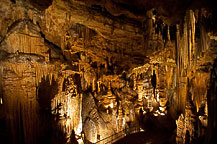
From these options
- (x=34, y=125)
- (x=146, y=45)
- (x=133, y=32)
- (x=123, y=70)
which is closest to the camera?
(x=34, y=125)

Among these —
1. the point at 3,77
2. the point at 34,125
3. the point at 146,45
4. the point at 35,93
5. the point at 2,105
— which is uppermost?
the point at 146,45

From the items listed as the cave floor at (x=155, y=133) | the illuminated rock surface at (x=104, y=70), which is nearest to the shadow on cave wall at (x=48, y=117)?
the illuminated rock surface at (x=104, y=70)

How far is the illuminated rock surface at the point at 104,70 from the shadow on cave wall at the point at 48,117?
0.14 feet

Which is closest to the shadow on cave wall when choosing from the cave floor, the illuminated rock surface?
the illuminated rock surface

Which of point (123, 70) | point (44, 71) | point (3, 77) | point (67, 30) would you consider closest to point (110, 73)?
point (123, 70)

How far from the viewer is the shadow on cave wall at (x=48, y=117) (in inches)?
232

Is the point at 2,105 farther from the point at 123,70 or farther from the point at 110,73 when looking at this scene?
the point at 123,70

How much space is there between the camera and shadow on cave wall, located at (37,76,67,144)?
19.3 ft

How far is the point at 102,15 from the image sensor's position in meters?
6.75

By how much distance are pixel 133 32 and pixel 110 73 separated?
10.1 ft

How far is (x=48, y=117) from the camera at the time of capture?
622 centimetres

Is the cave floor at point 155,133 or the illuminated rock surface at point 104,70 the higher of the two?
the illuminated rock surface at point 104,70

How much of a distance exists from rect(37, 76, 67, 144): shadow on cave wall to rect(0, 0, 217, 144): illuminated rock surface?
0.04 metres

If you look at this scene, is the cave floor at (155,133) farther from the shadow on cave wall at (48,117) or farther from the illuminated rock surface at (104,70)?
the shadow on cave wall at (48,117)
